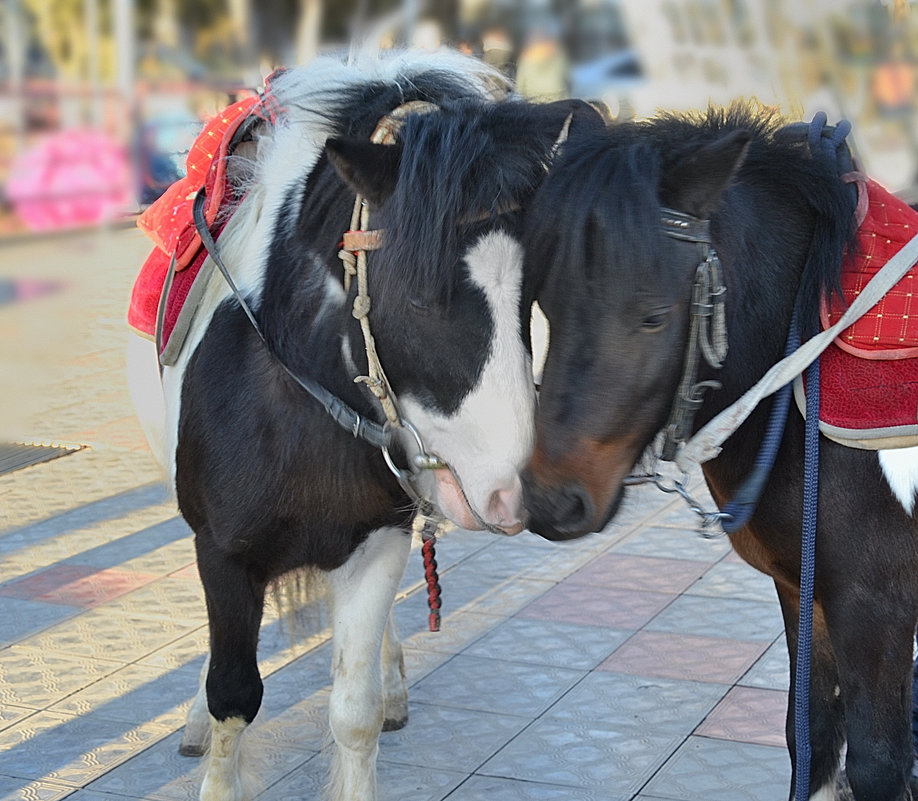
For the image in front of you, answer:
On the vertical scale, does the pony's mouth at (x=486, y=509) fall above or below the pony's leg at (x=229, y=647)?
above

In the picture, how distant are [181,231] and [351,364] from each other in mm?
801

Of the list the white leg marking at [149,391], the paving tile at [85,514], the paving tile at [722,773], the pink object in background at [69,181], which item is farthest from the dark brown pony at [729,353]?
the pink object in background at [69,181]

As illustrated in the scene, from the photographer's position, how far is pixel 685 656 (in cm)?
423

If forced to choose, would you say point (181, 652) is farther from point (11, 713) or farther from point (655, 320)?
point (655, 320)

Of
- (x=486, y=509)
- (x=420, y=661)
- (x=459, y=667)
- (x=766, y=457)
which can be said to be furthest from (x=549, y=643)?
(x=766, y=457)

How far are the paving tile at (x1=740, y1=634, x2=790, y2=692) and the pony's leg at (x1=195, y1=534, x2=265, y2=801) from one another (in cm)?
176

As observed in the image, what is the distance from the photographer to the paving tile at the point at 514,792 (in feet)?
10.8

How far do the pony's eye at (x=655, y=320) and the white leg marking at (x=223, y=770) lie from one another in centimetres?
165

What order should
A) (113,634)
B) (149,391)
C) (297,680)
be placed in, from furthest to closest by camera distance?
(113,634) → (297,680) → (149,391)

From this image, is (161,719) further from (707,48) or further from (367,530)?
(707,48)

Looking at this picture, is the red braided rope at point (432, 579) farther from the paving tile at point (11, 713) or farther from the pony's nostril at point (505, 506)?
the paving tile at point (11, 713)

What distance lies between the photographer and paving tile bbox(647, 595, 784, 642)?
14.5 feet

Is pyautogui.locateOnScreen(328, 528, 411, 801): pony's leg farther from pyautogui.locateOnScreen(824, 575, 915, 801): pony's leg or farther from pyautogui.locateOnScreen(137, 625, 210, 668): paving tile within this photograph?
pyautogui.locateOnScreen(137, 625, 210, 668): paving tile

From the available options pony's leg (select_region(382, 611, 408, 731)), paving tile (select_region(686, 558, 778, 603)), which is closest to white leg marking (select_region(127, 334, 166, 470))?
pony's leg (select_region(382, 611, 408, 731))
